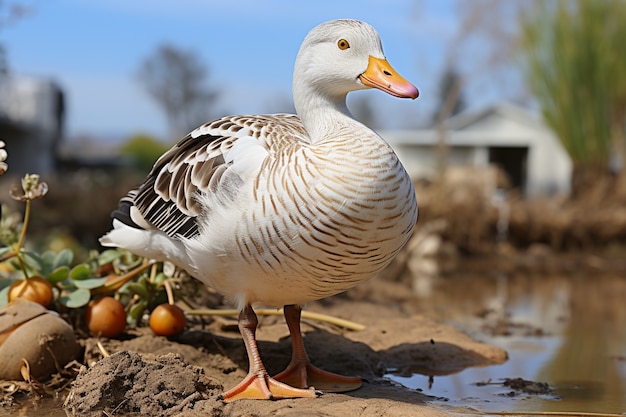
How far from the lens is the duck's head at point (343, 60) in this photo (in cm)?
388

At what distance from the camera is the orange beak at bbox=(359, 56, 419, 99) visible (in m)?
3.72

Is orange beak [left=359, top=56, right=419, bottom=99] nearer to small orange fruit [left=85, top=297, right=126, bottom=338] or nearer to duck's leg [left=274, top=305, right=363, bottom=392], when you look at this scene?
duck's leg [left=274, top=305, right=363, bottom=392]

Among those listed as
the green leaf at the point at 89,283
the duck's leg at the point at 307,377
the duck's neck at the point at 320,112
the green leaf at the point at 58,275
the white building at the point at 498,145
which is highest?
the white building at the point at 498,145

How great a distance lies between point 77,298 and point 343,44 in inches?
87.2

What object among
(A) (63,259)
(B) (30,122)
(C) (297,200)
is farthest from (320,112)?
(B) (30,122)

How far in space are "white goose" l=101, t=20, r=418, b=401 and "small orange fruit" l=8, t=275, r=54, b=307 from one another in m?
0.81

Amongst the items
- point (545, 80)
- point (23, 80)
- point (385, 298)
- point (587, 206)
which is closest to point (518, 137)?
point (545, 80)

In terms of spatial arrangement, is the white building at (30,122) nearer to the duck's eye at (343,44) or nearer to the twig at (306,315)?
the twig at (306,315)

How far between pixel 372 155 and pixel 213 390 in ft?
4.62

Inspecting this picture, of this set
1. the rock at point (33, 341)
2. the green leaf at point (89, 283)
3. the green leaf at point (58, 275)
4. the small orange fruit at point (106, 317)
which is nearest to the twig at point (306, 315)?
the small orange fruit at point (106, 317)

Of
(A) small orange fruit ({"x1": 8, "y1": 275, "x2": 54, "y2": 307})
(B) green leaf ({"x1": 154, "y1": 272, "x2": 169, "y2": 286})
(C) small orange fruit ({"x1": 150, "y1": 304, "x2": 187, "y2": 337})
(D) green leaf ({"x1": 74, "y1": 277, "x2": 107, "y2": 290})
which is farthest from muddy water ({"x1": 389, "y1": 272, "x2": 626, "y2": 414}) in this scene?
(A) small orange fruit ({"x1": 8, "y1": 275, "x2": 54, "y2": 307})

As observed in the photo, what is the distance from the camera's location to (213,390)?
3912 mm

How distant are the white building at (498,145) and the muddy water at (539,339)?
2102 cm

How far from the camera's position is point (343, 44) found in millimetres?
3938
